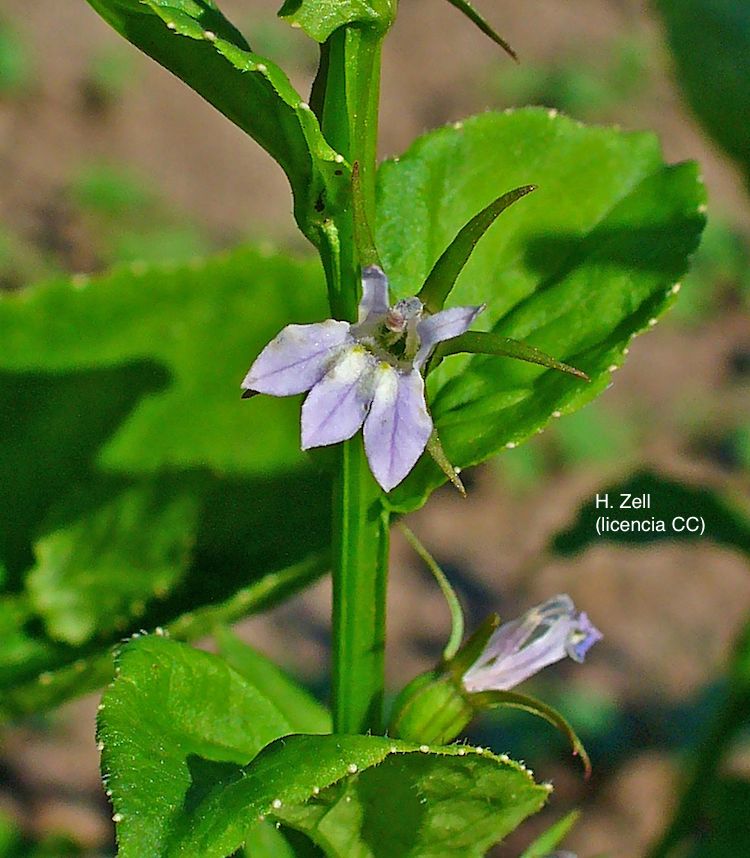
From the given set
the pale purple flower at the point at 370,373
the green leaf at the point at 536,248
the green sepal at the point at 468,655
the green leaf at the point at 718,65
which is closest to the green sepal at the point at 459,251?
the pale purple flower at the point at 370,373

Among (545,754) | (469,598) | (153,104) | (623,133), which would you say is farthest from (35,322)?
(153,104)

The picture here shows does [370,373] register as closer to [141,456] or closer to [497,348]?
[497,348]

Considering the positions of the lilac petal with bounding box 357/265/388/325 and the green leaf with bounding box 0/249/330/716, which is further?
the green leaf with bounding box 0/249/330/716

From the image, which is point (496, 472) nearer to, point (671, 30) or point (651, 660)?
point (651, 660)

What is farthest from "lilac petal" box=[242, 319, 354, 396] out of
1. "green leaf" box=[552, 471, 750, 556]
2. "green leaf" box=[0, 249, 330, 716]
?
"green leaf" box=[552, 471, 750, 556]

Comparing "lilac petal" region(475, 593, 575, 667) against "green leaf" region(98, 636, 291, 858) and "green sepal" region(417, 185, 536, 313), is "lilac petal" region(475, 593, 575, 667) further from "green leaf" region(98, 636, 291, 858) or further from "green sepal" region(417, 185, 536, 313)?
"green sepal" region(417, 185, 536, 313)

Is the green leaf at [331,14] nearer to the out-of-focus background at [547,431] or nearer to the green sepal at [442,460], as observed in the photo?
the green sepal at [442,460]
